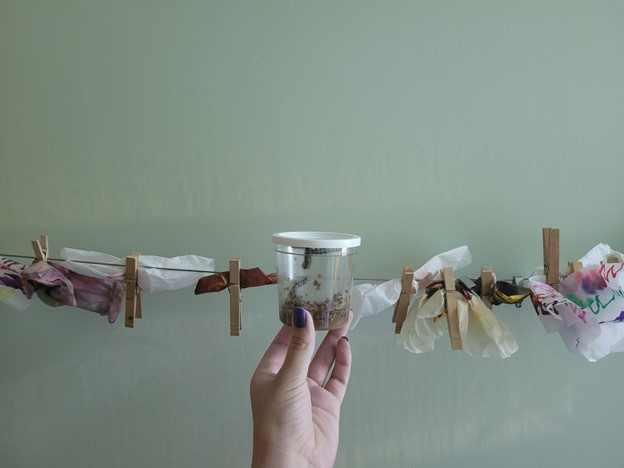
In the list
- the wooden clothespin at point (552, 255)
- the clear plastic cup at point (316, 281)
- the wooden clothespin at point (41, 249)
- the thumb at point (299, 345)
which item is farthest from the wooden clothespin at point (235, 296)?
the wooden clothespin at point (552, 255)

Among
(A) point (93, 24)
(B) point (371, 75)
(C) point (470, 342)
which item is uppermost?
(A) point (93, 24)

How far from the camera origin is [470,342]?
87 centimetres

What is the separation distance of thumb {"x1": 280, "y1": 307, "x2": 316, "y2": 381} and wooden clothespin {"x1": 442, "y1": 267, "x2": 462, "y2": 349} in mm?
311

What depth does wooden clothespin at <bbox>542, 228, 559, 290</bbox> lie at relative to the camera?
0.88 m

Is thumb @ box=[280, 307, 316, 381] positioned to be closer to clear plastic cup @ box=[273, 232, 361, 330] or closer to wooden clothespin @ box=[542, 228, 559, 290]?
clear plastic cup @ box=[273, 232, 361, 330]

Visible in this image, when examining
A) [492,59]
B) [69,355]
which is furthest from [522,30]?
[69,355]

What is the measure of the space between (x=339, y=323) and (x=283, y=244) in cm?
17

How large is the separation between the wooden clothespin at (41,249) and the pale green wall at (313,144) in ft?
0.31

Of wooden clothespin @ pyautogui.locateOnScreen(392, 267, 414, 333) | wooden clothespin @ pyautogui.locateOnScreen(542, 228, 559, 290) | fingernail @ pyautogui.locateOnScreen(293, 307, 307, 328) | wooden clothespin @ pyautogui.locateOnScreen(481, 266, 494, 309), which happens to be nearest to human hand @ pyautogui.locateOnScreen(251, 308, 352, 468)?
fingernail @ pyautogui.locateOnScreen(293, 307, 307, 328)

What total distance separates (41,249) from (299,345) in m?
0.59

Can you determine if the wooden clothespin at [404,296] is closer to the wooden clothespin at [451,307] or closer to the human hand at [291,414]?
the wooden clothespin at [451,307]

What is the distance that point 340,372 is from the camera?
82 centimetres

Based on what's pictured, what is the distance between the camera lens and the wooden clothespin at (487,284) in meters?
0.89

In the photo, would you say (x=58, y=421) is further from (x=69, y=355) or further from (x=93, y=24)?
(x=93, y=24)
